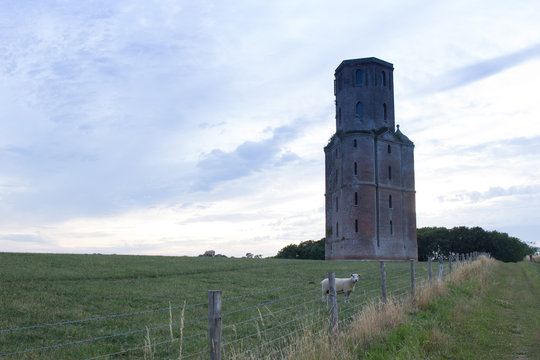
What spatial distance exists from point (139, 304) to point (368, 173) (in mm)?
46099

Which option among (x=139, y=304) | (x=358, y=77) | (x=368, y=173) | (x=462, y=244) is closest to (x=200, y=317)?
(x=139, y=304)

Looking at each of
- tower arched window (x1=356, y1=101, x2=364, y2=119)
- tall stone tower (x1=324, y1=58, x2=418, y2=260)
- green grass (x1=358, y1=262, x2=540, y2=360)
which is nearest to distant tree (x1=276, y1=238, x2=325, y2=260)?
tall stone tower (x1=324, y1=58, x2=418, y2=260)

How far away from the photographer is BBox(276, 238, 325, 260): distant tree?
8781 centimetres

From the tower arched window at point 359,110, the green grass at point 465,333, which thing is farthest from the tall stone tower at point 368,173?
the green grass at point 465,333

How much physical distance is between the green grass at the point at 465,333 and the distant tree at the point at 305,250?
7176 centimetres

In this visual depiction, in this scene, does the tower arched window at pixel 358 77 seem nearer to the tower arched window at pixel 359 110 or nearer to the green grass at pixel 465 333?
the tower arched window at pixel 359 110

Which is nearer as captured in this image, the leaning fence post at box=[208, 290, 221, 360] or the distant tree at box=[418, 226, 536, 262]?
the leaning fence post at box=[208, 290, 221, 360]

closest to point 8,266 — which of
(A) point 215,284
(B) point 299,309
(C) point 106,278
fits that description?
(C) point 106,278

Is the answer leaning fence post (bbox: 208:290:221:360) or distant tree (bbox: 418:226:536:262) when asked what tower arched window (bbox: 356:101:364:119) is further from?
leaning fence post (bbox: 208:290:221:360)

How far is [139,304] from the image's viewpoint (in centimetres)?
1451

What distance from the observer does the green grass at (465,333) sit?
339 inches

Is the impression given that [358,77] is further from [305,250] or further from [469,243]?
[469,243]

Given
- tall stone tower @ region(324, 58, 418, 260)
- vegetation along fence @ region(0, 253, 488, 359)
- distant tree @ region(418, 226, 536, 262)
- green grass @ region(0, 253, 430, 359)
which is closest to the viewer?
vegetation along fence @ region(0, 253, 488, 359)

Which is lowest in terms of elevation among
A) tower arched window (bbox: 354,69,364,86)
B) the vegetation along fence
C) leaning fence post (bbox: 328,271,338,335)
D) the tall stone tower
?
the vegetation along fence
